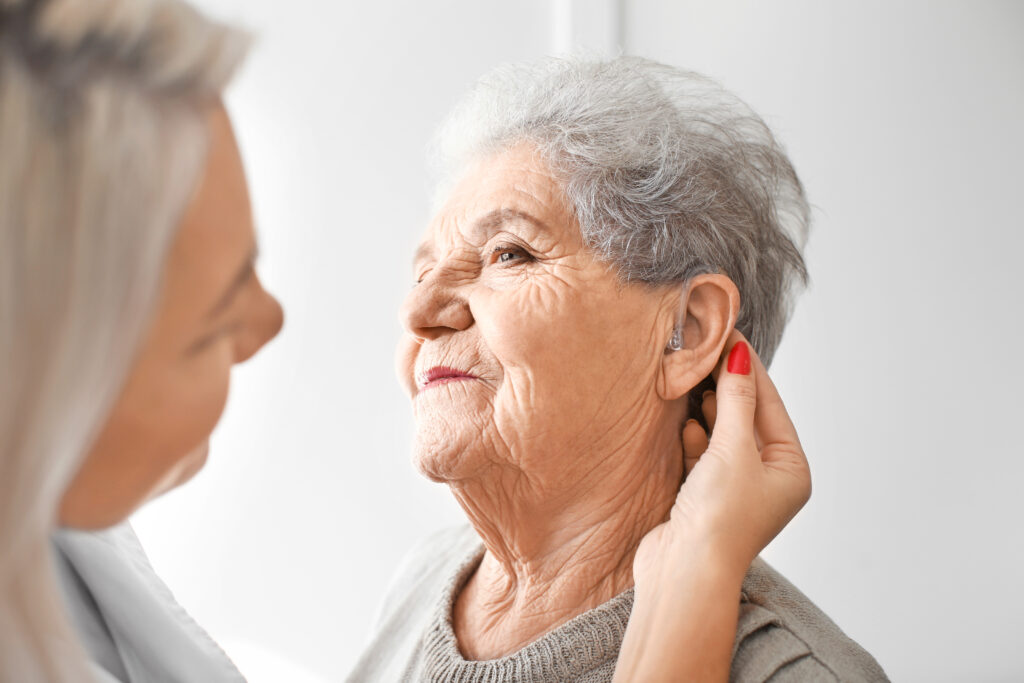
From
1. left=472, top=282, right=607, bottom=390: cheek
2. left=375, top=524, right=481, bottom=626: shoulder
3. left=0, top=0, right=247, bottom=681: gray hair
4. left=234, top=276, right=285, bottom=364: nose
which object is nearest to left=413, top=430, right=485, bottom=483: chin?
left=472, top=282, right=607, bottom=390: cheek

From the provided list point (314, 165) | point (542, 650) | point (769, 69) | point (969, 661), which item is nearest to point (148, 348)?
point (542, 650)

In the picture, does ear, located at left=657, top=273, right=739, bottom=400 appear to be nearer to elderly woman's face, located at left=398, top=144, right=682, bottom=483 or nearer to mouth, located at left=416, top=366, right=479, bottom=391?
elderly woman's face, located at left=398, top=144, right=682, bottom=483

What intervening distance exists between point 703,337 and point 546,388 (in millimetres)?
284

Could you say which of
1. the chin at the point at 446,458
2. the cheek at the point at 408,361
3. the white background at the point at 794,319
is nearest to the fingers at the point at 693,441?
the chin at the point at 446,458

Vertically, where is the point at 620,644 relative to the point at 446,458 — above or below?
below

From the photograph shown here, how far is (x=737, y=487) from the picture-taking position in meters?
1.09

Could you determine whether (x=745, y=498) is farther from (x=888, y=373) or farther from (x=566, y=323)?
(x=888, y=373)

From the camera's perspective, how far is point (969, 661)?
1.82 meters

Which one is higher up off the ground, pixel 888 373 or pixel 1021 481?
pixel 888 373

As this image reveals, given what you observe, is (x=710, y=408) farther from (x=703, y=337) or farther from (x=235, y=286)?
(x=235, y=286)

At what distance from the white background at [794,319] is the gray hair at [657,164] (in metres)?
0.57

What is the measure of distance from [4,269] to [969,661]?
2050mm

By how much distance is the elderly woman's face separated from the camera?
1187 millimetres

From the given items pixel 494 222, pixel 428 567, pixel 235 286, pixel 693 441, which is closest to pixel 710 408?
pixel 693 441
